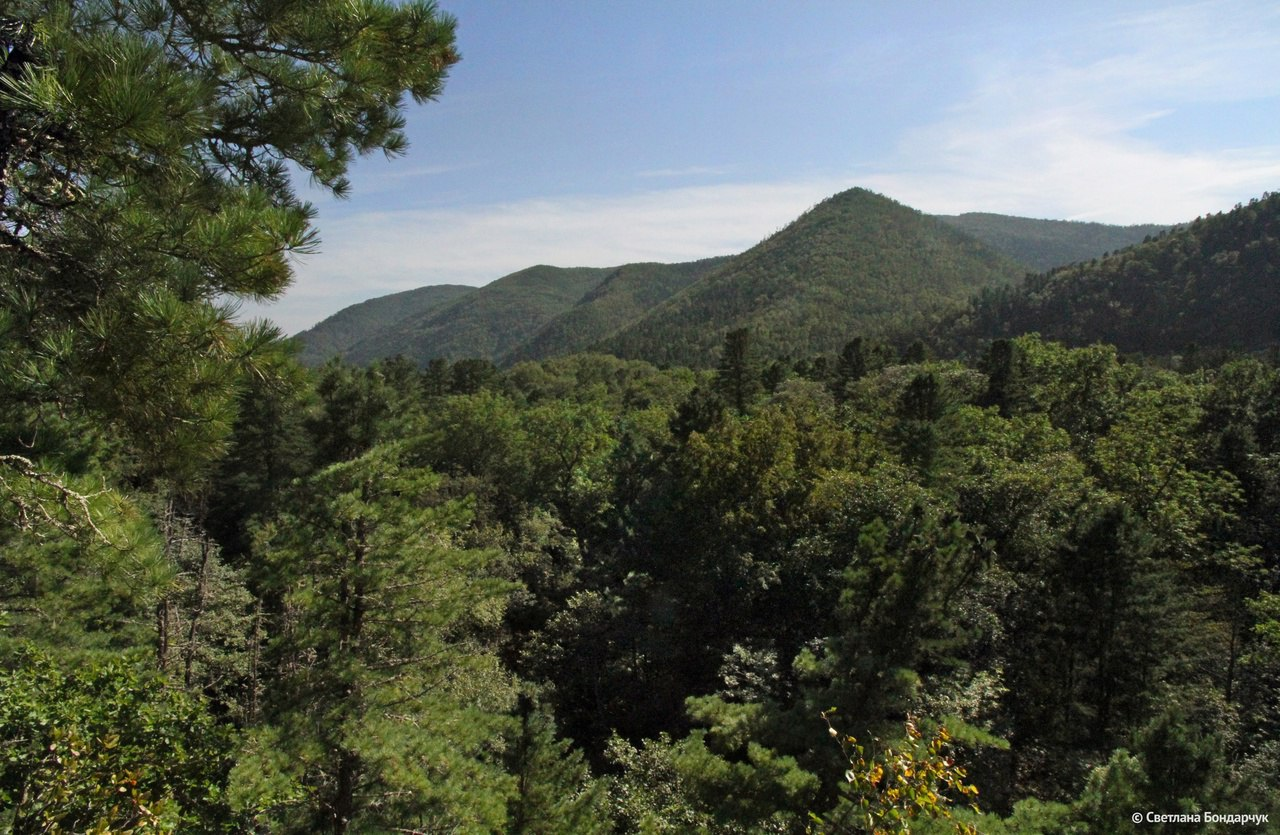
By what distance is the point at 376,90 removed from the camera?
375 centimetres

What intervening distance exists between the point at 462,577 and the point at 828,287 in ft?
507

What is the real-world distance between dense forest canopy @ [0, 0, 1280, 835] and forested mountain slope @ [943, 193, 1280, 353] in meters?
71.7

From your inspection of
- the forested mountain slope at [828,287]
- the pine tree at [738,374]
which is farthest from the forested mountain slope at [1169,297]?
the pine tree at [738,374]

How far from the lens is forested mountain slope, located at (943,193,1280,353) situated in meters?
82.1

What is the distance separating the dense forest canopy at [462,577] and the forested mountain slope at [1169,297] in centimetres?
7168

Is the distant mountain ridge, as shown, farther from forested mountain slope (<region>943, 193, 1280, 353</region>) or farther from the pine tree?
the pine tree

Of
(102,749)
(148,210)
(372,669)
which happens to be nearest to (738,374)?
(372,669)

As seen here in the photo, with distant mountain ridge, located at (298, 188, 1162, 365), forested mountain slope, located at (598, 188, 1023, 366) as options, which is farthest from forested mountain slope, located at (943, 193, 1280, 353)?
forested mountain slope, located at (598, 188, 1023, 366)

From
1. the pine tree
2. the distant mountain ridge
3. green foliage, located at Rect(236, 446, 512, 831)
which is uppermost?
the distant mountain ridge

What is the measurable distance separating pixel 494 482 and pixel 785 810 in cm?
2620

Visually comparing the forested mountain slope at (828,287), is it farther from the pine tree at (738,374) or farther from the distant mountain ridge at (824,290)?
the pine tree at (738,374)

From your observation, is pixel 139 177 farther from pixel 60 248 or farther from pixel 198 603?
pixel 198 603

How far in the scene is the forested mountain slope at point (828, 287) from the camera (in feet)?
417

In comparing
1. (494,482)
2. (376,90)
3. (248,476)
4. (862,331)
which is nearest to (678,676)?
(494,482)
